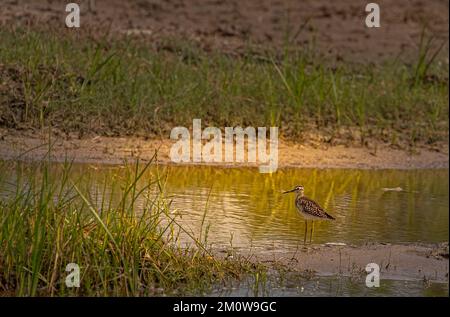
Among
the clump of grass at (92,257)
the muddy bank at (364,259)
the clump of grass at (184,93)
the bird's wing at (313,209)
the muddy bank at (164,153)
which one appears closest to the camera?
the clump of grass at (92,257)

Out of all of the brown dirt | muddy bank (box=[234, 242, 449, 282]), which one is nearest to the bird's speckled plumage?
muddy bank (box=[234, 242, 449, 282])

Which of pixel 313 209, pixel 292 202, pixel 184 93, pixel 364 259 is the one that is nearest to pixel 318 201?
pixel 292 202

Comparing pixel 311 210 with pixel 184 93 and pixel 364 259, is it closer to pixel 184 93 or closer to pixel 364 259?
pixel 364 259

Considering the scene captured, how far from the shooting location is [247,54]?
1184 cm

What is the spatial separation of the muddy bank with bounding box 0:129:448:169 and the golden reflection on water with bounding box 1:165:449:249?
0.20m

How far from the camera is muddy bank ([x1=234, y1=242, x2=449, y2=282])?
5988 mm

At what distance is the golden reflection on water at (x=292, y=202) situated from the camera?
6746 millimetres

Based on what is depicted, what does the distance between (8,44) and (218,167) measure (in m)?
2.24

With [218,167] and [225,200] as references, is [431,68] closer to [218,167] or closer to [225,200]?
[218,167]

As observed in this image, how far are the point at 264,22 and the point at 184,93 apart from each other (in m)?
4.46

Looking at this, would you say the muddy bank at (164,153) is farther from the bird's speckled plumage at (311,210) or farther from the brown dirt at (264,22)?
the brown dirt at (264,22)

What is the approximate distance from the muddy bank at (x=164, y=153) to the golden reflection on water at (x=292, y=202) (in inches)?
7.9

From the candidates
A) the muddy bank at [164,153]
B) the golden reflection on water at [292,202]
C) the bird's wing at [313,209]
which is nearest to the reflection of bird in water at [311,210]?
the bird's wing at [313,209]

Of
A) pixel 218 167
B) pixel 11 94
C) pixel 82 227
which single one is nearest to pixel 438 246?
pixel 82 227
